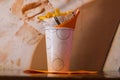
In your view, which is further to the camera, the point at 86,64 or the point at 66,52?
the point at 86,64

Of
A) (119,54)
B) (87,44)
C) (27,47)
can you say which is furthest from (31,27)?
(119,54)

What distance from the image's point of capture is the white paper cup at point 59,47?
956 millimetres

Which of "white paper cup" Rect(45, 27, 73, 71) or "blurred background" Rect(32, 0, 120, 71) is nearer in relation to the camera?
"white paper cup" Rect(45, 27, 73, 71)

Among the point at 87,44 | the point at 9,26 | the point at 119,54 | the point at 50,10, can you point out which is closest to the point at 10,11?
the point at 9,26

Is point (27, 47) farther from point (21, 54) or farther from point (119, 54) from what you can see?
point (119, 54)

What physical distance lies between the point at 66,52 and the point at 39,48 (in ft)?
0.95

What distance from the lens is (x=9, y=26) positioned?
48.9 inches

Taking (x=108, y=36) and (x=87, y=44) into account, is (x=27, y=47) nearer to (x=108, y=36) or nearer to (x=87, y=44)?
(x=87, y=44)

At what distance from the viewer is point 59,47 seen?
0.96 meters

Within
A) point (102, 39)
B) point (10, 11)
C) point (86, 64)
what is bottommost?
point (86, 64)

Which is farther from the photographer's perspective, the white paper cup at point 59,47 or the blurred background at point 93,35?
the blurred background at point 93,35

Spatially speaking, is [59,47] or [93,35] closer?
[59,47]

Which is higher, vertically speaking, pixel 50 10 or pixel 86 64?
pixel 50 10

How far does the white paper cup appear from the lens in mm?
956
